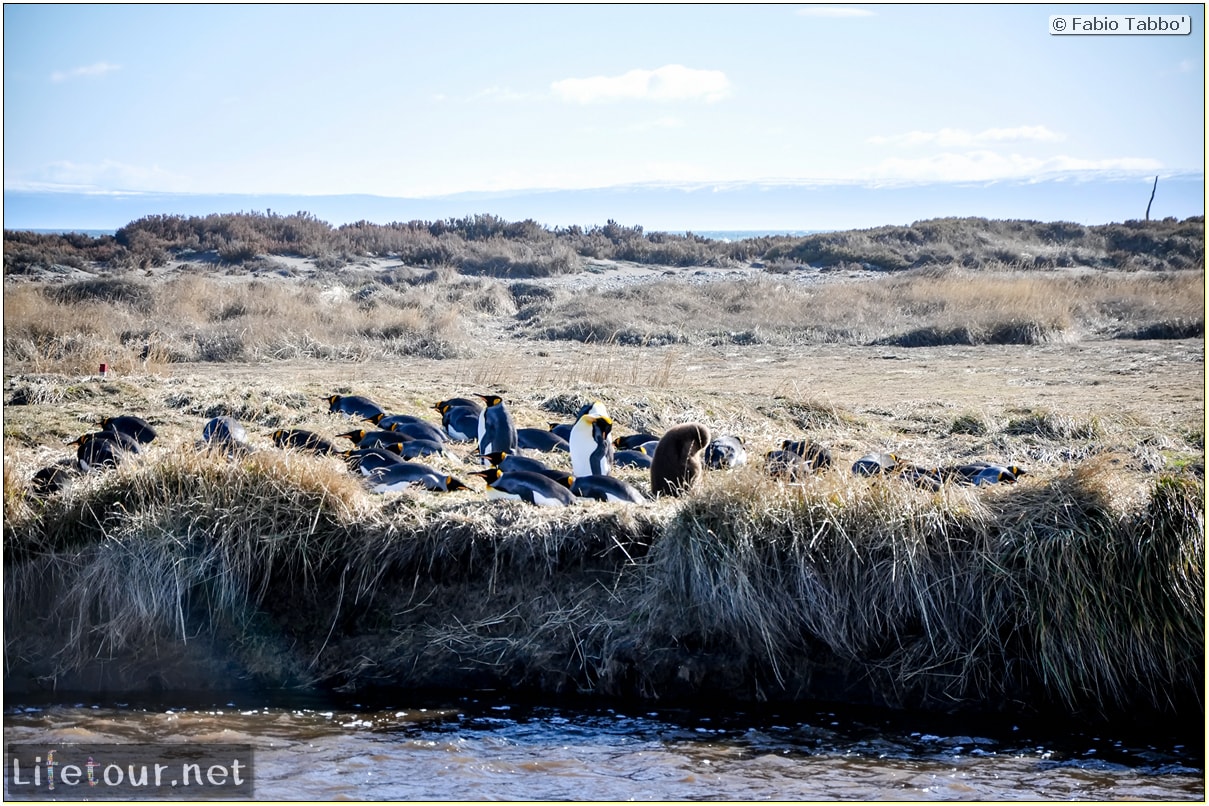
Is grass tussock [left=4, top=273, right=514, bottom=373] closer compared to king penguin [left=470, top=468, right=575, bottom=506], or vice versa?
king penguin [left=470, top=468, right=575, bottom=506]

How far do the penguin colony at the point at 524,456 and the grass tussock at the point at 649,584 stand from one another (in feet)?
1.20

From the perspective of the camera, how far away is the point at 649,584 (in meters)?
6.44

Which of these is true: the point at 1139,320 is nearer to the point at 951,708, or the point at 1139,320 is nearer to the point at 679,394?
the point at 679,394

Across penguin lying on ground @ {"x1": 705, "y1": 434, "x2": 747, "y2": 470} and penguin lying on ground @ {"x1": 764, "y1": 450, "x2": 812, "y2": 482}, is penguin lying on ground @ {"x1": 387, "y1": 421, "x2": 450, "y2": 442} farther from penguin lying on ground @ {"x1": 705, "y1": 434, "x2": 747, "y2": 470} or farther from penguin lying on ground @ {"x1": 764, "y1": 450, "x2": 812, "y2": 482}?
penguin lying on ground @ {"x1": 764, "y1": 450, "x2": 812, "y2": 482}

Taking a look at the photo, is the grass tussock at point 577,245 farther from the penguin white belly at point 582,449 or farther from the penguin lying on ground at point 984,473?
the penguin lying on ground at point 984,473

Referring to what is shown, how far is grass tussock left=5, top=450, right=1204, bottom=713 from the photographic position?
604cm

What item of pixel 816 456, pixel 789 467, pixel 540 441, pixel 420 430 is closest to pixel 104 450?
pixel 420 430

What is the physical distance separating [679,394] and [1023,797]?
7744mm

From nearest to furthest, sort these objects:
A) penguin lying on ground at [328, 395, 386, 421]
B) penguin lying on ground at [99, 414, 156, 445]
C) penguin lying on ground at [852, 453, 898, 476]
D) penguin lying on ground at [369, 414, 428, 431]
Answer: penguin lying on ground at [852, 453, 898, 476] → penguin lying on ground at [99, 414, 156, 445] → penguin lying on ground at [369, 414, 428, 431] → penguin lying on ground at [328, 395, 386, 421]

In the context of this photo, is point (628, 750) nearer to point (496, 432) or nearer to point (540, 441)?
point (496, 432)

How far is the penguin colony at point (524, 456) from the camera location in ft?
23.4

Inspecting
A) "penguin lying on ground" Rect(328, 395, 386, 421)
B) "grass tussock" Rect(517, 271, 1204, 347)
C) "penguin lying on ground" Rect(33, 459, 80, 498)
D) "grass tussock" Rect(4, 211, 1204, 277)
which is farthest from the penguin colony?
"grass tussock" Rect(4, 211, 1204, 277)

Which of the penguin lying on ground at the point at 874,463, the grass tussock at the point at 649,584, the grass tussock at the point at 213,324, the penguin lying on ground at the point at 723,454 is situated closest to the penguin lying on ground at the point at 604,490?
the grass tussock at the point at 649,584

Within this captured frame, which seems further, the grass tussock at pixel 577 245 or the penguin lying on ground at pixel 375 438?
the grass tussock at pixel 577 245
